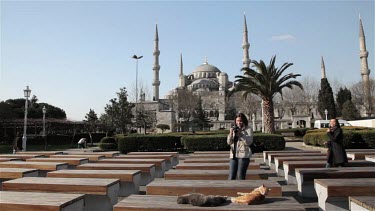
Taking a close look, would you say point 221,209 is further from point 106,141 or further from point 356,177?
point 106,141

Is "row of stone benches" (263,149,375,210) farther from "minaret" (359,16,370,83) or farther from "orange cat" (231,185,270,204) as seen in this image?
"minaret" (359,16,370,83)

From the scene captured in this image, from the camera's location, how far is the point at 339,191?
15.5 feet

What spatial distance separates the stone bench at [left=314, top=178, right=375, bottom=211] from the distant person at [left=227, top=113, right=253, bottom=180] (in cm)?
127

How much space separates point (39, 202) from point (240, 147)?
139 inches

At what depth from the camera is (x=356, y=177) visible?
5.82m

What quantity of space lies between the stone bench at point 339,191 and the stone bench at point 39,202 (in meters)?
3.57

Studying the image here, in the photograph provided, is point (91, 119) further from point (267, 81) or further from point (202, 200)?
point (202, 200)

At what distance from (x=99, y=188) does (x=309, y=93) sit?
59.3m

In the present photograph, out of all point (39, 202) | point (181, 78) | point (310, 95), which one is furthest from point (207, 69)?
point (39, 202)

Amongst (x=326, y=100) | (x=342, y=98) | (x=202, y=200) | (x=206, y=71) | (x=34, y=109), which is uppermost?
(x=206, y=71)

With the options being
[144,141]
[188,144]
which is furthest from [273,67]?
[144,141]

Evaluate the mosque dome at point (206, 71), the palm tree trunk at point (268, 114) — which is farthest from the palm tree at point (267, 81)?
the mosque dome at point (206, 71)

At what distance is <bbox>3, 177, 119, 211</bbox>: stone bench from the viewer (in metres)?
5.13

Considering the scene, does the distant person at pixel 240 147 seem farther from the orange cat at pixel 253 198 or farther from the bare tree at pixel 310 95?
the bare tree at pixel 310 95
